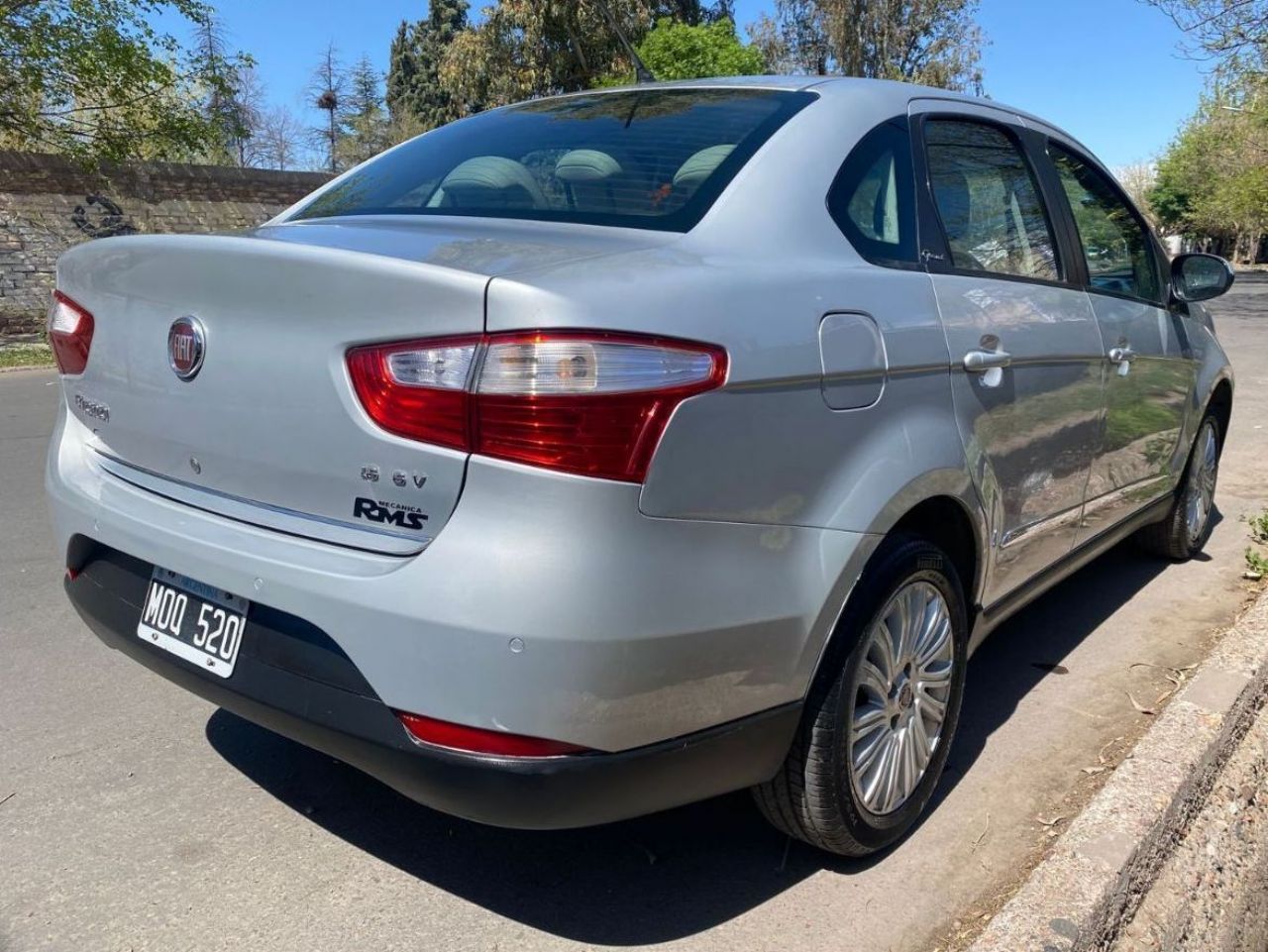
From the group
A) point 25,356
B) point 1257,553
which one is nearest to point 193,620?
point 1257,553

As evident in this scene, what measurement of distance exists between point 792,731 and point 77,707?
2248 mm

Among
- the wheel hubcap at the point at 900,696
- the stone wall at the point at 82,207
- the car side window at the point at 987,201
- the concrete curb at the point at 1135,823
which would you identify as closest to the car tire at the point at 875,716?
the wheel hubcap at the point at 900,696

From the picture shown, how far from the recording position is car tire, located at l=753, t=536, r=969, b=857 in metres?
2.27

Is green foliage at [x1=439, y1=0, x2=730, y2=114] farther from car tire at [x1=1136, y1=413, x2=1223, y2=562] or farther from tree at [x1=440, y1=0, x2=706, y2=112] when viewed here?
car tire at [x1=1136, y1=413, x2=1223, y2=562]

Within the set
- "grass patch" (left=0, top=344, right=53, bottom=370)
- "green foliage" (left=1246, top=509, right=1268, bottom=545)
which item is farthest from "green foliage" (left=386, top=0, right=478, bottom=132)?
"green foliage" (left=1246, top=509, right=1268, bottom=545)

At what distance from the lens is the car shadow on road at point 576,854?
2.36 m

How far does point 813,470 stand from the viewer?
6.84 ft

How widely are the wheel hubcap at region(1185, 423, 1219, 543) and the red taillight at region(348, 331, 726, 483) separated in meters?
3.75

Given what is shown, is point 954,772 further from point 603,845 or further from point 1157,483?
point 1157,483

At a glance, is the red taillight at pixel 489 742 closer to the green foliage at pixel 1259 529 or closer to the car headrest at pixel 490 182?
the car headrest at pixel 490 182

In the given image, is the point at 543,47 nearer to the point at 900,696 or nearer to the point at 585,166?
the point at 585,166

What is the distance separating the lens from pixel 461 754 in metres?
1.85

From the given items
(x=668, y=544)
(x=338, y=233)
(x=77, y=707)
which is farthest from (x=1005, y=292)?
(x=77, y=707)

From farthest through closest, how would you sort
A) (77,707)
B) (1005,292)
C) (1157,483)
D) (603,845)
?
(1157,483) < (77,707) < (1005,292) < (603,845)
